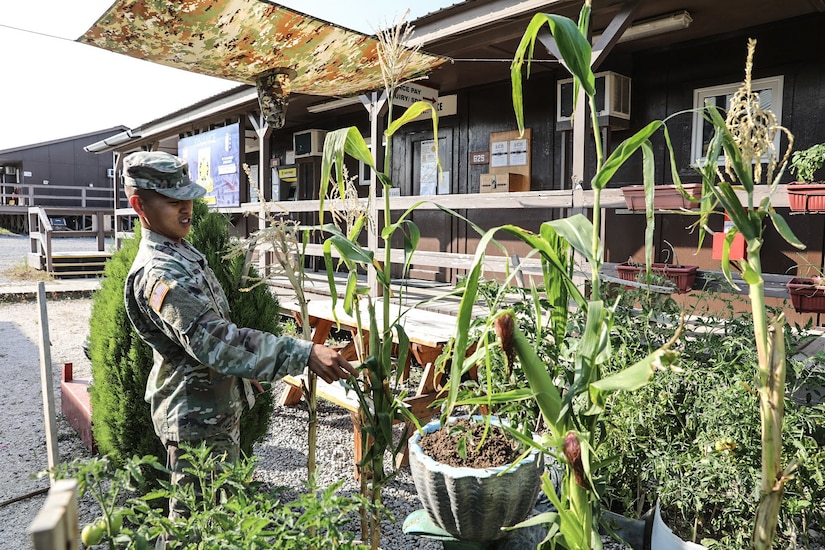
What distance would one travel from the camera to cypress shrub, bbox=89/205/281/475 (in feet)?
9.43

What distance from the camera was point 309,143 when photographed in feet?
32.8

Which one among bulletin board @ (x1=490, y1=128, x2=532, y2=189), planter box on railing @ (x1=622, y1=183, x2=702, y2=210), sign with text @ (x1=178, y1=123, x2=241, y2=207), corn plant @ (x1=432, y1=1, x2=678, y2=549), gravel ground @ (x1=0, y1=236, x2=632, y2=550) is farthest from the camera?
sign with text @ (x1=178, y1=123, x2=241, y2=207)

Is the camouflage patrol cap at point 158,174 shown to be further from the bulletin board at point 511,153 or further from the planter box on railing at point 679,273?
the bulletin board at point 511,153

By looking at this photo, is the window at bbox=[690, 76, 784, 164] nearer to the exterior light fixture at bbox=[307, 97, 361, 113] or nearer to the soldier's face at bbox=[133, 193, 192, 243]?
the exterior light fixture at bbox=[307, 97, 361, 113]

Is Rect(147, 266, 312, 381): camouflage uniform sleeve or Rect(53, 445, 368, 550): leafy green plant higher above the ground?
Rect(147, 266, 312, 381): camouflage uniform sleeve

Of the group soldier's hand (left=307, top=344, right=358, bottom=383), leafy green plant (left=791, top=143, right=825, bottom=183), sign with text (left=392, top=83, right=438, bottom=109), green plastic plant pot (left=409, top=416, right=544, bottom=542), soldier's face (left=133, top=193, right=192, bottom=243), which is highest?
sign with text (left=392, top=83, right=438, bottom=109)

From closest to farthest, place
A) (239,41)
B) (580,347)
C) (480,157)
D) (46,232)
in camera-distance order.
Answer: (580,347), (239,41), (480,157), (46,232)

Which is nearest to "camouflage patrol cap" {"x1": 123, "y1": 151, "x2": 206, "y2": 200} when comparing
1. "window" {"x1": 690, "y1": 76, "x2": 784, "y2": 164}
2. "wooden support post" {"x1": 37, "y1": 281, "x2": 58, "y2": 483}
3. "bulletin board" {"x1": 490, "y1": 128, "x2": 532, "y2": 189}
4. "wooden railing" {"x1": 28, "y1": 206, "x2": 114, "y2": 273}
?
"wooden support post" {"x1": 37, "y1": 281, "x2": 58, "y2": 483}

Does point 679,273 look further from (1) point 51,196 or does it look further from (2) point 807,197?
(1) point 51,196

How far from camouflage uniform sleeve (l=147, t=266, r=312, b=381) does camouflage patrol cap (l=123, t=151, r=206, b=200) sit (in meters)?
0.30

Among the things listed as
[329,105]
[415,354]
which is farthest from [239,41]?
[329,105]

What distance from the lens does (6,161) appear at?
89.4 feet

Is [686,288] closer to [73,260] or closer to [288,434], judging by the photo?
[288,434]

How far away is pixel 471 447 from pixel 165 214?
130cm
